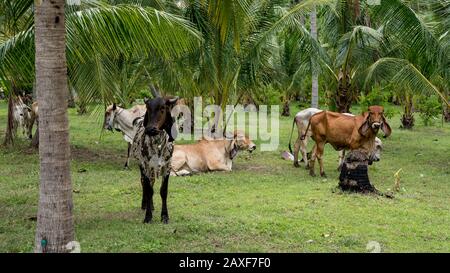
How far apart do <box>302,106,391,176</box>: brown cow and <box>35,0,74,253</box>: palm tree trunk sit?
6.82m

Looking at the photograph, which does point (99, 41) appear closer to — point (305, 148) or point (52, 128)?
point (52, 128)

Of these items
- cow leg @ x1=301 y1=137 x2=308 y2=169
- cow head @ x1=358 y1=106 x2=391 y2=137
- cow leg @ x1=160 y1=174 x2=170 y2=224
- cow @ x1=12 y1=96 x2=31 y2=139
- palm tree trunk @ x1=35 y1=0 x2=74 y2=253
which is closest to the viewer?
palm tree trunk @ x1=35 y1=0 x2=74 y2=253

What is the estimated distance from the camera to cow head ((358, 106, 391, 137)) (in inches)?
420

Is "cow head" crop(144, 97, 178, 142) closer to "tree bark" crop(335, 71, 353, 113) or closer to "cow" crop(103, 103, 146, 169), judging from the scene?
"cow" crop(103, 103, 146, 169)

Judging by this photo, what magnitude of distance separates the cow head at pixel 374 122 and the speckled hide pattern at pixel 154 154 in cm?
463

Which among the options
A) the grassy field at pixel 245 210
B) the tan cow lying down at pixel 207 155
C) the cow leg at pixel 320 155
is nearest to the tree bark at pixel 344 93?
the grassy field at pixel 245 210

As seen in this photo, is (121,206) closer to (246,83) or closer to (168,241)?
(168,241)

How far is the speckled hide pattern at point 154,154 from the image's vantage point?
291 inches

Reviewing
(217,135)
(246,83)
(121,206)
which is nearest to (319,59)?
(246,83)

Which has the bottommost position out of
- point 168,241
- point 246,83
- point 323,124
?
point 168,241

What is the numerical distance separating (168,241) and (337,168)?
6891 millimetres

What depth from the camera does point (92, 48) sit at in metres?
6.99

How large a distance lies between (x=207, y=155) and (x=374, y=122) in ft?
11.4

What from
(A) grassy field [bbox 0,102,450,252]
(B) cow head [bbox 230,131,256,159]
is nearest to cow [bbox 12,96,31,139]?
(A) grassy field [bbox 0,102,450,252]
